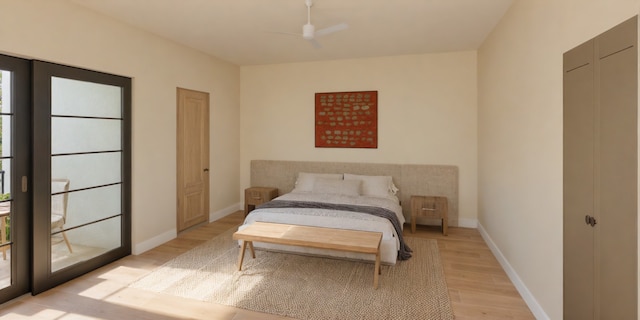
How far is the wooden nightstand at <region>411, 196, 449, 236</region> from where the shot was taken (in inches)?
181

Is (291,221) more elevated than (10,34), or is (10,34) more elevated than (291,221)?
(10,34)

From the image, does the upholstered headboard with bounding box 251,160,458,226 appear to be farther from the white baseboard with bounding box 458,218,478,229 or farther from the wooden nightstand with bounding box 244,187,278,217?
the wooden nightstand with bounding box 244,187,278,217

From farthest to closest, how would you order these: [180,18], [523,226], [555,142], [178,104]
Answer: [178,104] < [180,18] < [523,226] < [555,142]

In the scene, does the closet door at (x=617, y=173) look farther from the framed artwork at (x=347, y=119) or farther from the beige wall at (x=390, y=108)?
the framed artwork at (x=347, y=119)

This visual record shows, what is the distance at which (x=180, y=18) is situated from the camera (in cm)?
353

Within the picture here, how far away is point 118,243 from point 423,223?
4057 mm

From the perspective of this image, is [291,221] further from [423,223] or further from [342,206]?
[423,223]

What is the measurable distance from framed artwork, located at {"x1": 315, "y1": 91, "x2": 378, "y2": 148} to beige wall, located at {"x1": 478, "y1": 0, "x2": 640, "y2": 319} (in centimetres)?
177

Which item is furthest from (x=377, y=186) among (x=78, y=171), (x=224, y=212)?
→ (x=78, y=171)

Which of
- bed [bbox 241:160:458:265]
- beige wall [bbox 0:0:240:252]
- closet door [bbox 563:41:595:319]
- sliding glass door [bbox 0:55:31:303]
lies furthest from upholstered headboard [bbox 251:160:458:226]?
sliding glass door [bbox 0:55:31:303]

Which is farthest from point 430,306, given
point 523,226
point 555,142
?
point 555,142

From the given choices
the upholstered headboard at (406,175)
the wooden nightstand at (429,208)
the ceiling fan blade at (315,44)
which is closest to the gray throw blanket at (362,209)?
the wooden nightstand at (429,208)

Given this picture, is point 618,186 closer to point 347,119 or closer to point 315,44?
point 315,44

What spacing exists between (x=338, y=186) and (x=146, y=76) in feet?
9.25
